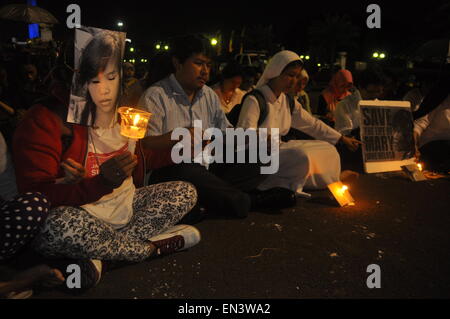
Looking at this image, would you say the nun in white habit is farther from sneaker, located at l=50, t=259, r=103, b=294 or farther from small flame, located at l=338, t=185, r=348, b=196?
sneaker, located at l=50, t=259, r=103, b=294

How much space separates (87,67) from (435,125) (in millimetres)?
5886

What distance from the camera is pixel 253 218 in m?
4.37

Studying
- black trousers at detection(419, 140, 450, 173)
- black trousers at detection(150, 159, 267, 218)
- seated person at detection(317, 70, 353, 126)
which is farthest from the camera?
seated person at detection(317, 70, 353, 126)

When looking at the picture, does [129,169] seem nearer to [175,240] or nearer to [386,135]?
[175,240]

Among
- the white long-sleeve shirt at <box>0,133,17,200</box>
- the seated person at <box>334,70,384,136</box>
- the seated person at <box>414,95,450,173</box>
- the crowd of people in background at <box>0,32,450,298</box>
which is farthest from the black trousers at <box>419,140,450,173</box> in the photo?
the white long-sleeve shirt at <box>0,133,17,200</box>

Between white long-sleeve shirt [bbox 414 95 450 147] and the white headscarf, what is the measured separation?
3012mm

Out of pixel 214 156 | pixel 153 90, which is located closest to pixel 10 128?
pixel 153 90

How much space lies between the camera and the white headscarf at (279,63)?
4926 mm

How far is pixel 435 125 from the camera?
6.73 m

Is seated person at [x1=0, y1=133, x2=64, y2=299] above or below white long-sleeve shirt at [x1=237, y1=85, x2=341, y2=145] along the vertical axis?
below

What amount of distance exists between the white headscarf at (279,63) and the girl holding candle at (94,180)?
2367mm

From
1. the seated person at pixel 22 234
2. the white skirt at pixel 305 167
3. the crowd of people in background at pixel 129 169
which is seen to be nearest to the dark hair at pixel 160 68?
the crowd of people in background at pixel 129 169

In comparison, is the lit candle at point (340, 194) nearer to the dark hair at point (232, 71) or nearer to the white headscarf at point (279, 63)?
the white headscarf at point (279, 63)

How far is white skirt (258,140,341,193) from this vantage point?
518cm
